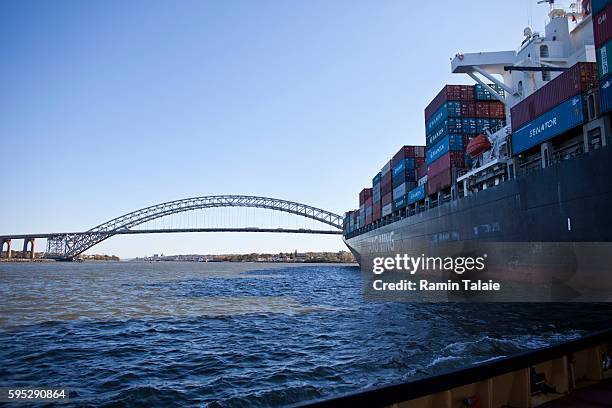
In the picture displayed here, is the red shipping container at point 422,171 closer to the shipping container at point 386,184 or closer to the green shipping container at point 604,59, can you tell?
the shipping container at point 386,184

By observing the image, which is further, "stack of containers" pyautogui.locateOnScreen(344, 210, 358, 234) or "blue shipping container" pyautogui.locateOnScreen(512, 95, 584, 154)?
"stack of containers" pyautogui.locateOnScreen(344, 210, 358, 234)

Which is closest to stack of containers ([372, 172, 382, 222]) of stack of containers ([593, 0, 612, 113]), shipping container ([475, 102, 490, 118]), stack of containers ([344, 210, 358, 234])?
stack of containers ([344, 210, 358, 234])

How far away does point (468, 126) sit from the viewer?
34938 mm

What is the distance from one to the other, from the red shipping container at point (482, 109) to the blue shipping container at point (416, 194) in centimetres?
866

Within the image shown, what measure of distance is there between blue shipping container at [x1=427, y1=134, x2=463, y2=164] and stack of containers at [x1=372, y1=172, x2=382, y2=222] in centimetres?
2043

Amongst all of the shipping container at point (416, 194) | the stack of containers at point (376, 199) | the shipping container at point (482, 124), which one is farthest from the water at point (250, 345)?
the stack of containers at point (376, 199)

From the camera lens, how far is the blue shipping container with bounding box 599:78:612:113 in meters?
16.5

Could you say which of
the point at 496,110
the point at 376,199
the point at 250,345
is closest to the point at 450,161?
the point at 496,110

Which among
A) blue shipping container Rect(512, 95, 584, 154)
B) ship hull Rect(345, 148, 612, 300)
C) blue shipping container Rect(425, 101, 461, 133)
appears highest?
blue shipping container Rect(425, 101, 461, 133)

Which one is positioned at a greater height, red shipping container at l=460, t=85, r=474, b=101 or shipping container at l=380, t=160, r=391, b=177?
red shipping container at l=460, t=85, r=474, b=101

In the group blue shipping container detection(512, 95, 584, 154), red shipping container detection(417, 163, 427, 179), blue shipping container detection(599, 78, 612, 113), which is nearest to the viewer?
blue shipping container detection(599, 78, 612, 113)

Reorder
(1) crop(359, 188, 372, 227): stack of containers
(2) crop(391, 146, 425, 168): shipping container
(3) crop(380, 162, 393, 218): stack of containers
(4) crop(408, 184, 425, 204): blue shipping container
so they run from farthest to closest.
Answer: (1) crop(359, 188, 372, 227): stack of containers
(3) crop(380, 162, 393, 218): stack of containers
(2) crop(391, 146, 425, 168): shipping container
(4) crop(408, 184, 425, 204): blue shipping container

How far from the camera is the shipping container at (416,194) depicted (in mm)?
40656

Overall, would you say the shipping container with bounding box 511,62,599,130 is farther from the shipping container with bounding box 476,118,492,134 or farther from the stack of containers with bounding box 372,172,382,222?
the stack of containers with bounding box 372,172,382,222
